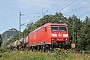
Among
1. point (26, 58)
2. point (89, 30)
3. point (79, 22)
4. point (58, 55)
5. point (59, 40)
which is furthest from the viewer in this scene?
point (79, 22)

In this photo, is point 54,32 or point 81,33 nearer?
point 54,32

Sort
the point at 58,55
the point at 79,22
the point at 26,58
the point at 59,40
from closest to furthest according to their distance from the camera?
the point at 58,55 < the point at 26,58 < the point at 59,40 < the point at 79,22

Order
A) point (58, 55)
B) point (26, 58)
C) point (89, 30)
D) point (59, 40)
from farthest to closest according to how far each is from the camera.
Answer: point (89, 30)
point (59, 40)
point (26, 58)
point (58, 55)

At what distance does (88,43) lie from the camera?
6012cm

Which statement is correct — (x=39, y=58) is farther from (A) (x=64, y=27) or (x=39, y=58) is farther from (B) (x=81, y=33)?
(B) (x=81, y=33)

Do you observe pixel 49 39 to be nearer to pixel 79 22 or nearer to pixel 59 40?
pixel 59 40

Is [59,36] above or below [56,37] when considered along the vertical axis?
above

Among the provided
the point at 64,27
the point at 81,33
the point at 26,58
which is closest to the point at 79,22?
the point at 81,33

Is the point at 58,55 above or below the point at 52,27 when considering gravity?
below

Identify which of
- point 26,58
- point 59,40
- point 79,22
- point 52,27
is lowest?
point 26,58

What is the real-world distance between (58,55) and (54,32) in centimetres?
1373

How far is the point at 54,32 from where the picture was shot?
2555 cm

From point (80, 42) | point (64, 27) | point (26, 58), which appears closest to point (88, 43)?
point (80, 42)

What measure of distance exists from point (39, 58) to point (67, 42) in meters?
Result: 12.9
